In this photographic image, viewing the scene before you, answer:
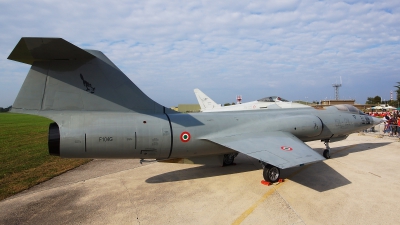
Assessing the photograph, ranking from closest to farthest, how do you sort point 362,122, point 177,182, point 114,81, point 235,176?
point 114,81
point 177,182
point 235,176
point 362,122

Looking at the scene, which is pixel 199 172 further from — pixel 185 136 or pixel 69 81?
pixel 69 81

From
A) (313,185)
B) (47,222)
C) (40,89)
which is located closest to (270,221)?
(313,185)

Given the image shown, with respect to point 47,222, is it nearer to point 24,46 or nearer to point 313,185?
point 24,46

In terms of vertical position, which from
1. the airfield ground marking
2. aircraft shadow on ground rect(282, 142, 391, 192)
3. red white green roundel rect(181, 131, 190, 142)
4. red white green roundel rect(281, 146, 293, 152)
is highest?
red white green roundel rect(181, 131, 190, 142)

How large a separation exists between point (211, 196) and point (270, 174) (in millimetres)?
1808

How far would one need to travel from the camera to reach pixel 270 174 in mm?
6469

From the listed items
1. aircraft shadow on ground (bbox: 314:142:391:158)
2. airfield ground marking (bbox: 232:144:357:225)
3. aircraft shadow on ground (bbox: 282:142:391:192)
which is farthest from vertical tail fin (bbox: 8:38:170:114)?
aircraft shadow on ground (bbox: 314:142:391:158)

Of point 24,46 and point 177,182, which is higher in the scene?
point 24,46

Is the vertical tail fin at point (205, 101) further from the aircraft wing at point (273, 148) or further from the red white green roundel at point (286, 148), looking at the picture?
the red white green roundel at point (286, 148)

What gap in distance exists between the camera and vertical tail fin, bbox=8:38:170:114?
489cm

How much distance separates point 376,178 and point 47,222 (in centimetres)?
815

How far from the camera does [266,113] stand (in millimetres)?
8156

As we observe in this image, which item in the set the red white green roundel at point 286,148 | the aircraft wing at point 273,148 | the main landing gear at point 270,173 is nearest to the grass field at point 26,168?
the aircraft wing at point 273,148

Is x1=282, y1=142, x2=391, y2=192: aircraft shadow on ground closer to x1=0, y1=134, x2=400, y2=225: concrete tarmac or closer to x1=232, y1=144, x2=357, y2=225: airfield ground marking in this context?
x1=0, y1=134, x2=400, y2=225: concrete tarmac
